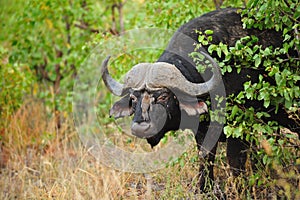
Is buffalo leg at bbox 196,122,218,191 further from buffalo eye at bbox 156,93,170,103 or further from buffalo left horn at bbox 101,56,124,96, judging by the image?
buffalo left horn at bbox 101,56,124,96

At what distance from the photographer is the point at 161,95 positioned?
4520mm

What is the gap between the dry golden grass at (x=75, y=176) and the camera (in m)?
4.64

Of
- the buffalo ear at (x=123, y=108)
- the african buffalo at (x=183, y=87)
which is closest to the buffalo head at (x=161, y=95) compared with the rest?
the african buffalo at (x=183, y=87)

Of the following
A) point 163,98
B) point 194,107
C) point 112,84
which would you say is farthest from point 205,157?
point 112,84

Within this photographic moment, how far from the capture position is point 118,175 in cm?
518

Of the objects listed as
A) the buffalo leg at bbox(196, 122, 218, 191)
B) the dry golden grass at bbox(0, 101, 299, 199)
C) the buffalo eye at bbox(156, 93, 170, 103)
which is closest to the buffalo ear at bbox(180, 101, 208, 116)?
the buffalo eye at bbox(156, 93, 170, 103)

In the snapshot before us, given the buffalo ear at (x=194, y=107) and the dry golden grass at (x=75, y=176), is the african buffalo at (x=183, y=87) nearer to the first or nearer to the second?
the buffalo ear at (x=194, y=107)

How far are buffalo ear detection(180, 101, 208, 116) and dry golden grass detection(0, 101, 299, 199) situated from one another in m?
0.56

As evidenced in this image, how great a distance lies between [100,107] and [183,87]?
293cm

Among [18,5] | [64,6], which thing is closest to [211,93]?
[64,6]

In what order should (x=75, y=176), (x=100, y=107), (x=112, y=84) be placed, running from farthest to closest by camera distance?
(x=100, y=107)
(x=75, y=176)
(x=112, y=84)

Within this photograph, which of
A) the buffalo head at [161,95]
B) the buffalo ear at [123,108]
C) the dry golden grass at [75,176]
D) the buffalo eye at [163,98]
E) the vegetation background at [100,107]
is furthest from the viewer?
the buffalo ear at [123,108]

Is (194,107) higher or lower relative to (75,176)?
higher

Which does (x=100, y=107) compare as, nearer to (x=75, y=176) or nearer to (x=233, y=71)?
(x=75, y=176)
